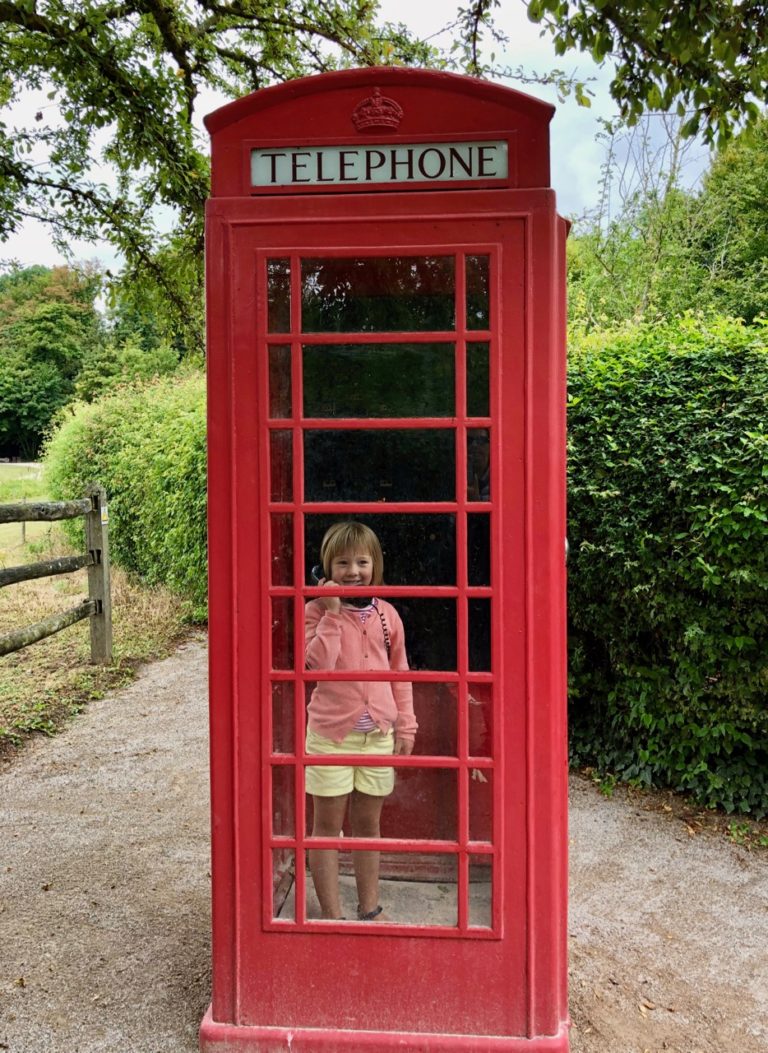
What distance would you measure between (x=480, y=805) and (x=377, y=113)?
1879 millimetres

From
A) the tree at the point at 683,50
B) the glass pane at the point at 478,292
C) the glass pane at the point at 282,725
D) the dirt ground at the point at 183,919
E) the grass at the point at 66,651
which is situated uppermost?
the tree at the point at 683,50

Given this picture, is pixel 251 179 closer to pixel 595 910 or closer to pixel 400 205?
pixel 400 205

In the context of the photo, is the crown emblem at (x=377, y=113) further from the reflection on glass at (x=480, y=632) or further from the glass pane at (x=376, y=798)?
the glass pane at (x=376, y=798)

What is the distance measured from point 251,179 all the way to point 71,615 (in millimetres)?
5395

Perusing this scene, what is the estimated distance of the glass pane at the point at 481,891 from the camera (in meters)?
2.30

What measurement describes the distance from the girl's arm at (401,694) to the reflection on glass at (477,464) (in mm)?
402

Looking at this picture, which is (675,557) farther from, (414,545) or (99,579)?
(99,579)

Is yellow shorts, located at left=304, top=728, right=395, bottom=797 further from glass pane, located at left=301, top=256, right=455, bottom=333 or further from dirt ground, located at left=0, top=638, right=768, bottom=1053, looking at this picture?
glass pane, located at left=301, top=256, right=455, bottom=333

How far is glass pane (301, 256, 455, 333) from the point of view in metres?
2.25

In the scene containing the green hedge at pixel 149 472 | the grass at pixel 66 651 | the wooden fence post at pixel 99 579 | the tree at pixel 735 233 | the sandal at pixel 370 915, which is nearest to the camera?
the sandal at pixel 370 915

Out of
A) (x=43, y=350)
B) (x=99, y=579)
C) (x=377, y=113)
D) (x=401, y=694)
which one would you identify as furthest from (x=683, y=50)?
(x=43, y=350)

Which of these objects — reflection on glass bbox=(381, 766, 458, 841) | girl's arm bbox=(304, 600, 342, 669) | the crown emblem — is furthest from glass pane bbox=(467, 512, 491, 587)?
the crown emblem

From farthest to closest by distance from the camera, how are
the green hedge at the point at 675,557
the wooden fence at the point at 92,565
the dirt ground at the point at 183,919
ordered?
the wooden fence at the point at 92,565 → the green hedge at the point at 675,557 → the dirt ground at the point at 183,919

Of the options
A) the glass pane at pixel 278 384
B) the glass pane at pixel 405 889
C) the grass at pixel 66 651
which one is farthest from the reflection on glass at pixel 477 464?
the grass at pixel 66 651
